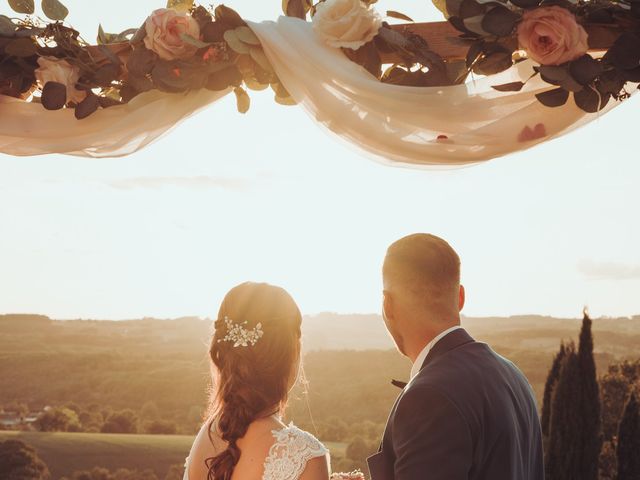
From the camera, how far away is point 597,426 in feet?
28.5

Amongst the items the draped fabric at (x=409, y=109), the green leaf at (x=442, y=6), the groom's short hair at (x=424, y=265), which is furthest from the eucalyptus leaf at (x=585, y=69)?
the groom's short hair at (x=424, y=265)

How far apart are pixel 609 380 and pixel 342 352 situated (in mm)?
5783

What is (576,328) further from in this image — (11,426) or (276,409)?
(276,409)

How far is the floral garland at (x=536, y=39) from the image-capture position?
2.27m

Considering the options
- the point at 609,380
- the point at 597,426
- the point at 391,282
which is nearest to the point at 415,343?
the point at 391,282

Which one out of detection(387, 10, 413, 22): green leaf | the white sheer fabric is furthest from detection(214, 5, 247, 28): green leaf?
detection(387, 10, 413, 22): green leaf

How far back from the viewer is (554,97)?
2.36 meters

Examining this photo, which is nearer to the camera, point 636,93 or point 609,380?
point 636,93

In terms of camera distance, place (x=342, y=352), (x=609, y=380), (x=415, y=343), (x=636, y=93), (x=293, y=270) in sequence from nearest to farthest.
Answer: (x=415, y=343)
(x=636, y=93)
(x=293, y=270)
(x=342, y=352)
(x=609, y=380)

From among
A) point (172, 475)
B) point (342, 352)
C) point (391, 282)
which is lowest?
point (172, 475)

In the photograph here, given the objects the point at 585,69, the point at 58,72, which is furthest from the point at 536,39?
the point at 58,72

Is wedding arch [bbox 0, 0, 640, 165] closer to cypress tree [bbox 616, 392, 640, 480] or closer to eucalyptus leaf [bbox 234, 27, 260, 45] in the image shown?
eucalyptus leaf [bbox 234, 27, 260, 45]

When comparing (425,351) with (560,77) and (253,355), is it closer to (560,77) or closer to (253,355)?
(253,355)

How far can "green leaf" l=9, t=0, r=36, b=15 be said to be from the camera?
271cm
